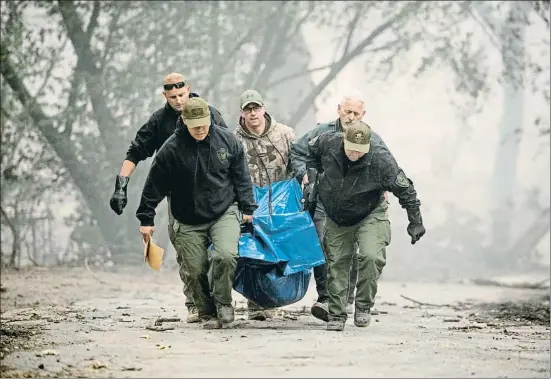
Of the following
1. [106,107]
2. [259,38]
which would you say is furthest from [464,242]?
[106,107]

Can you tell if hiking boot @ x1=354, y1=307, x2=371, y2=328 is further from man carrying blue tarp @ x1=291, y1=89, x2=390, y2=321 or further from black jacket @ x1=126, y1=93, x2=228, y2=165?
black jacket @ x1=126, y1=93, x2=228, y2=165

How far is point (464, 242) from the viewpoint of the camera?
31.7 metres

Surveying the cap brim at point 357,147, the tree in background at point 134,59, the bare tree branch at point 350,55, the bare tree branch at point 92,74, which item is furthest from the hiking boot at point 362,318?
the bare tree branch at point 350,55

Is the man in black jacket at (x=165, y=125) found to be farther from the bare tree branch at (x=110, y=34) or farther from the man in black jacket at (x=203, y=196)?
the bare tree branch at (x=110, y=34)

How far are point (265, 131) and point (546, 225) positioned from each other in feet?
66.6

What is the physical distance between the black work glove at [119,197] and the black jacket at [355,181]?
1624 mm

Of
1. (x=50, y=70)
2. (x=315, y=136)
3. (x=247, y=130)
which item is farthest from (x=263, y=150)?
(x=50, y=70)

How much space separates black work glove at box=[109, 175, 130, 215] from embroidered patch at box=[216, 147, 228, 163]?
94 cm

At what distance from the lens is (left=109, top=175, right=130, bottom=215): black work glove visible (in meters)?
8.08

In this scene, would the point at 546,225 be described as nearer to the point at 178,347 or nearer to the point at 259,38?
the point at 259,38

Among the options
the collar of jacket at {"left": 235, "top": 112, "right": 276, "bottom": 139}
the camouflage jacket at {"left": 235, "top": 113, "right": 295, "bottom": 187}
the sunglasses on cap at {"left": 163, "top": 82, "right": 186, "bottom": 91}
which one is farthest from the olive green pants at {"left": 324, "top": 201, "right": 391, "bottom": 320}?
the sunglasses on cap at {"left": 163, "top": 82, "right": 186, "bottom": 91}

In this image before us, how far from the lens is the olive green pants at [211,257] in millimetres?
7832

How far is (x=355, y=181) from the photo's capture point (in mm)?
8062

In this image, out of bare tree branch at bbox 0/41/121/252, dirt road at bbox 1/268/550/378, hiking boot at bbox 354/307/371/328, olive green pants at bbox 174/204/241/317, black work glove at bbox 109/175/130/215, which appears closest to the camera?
dirt road at bbox 1/268/550/378
